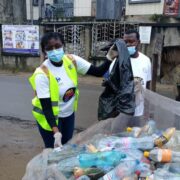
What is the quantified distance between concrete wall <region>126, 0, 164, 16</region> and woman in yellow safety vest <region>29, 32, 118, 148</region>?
854cm

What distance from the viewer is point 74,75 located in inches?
109

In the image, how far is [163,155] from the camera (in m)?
1.81

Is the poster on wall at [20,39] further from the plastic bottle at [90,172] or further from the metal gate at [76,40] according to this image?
the plastic bottle at [90,172]

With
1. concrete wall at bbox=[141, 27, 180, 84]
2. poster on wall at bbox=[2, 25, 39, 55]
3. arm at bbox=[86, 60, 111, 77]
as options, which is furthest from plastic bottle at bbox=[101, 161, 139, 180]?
poster on wall at bbox=[2, 25, 39, 55]

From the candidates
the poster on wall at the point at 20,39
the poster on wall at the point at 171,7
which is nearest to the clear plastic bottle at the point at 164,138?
the poster on wall at the point at 171,7

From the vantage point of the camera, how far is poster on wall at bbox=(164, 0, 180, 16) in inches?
Answer: 406

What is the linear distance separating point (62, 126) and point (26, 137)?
2199mm

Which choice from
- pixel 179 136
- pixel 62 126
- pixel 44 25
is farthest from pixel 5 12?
pixel 179 136

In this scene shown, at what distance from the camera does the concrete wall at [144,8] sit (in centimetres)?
1074

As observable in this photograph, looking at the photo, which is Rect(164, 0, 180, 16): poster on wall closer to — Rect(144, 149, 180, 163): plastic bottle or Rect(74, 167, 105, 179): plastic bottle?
Rect(144, 149, 180, 163): plastic bottle

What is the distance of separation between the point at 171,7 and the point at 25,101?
5.95m

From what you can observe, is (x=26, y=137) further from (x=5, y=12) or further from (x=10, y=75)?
(x=5, y=12)

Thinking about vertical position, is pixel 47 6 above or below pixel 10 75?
above

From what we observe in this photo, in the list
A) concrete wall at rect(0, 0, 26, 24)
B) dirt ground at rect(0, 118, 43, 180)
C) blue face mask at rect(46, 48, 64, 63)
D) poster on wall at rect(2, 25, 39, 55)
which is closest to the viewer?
blue face mask at rect(46, 48, 64, 63)
